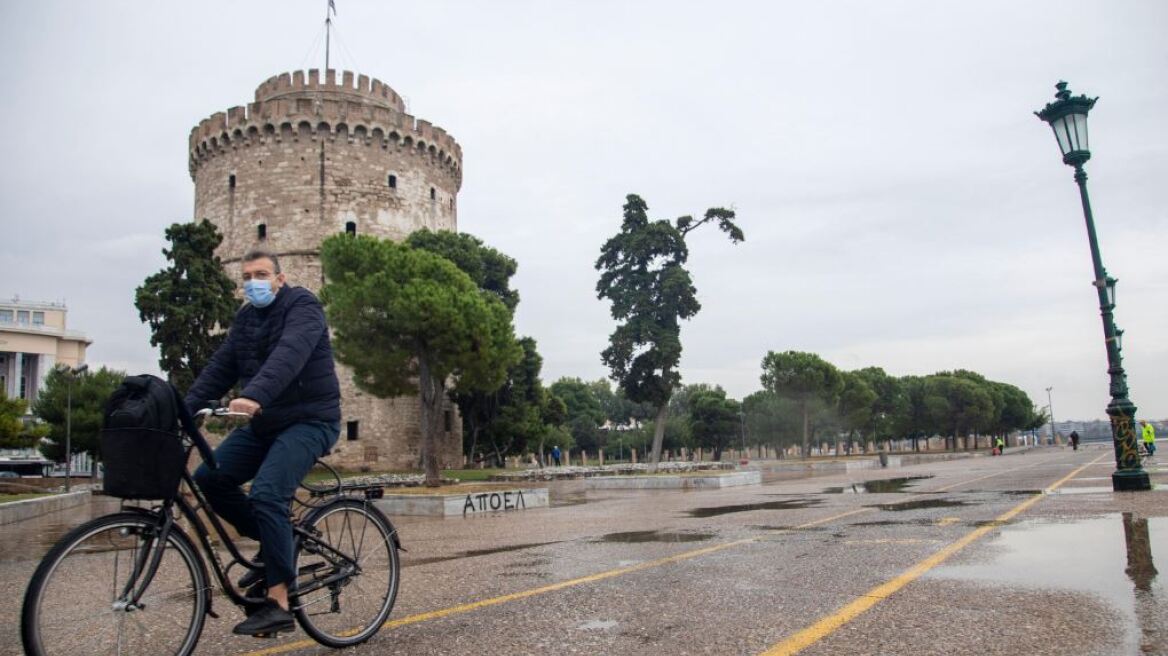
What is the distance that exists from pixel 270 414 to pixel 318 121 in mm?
41103

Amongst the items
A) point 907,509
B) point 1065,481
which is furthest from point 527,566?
point 1065,481

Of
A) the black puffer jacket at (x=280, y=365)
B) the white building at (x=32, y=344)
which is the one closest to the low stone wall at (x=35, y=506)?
the black puffer jacket at (x=280, y=365)

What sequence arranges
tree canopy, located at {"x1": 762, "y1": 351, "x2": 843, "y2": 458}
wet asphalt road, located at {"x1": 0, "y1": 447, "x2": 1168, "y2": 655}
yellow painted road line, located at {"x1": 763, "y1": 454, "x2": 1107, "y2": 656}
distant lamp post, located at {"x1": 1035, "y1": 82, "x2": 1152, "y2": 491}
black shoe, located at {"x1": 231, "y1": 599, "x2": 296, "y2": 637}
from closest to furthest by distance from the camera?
black shoe, located at {"x1": 231, "y1": 599, "x2": 296, "y2": 637}
yellow painted road line, located at {"x1": 763, "y1": 454, "x2": 1107, "y2": 656}
wet asphalt road, located at {"x1": 0, "y1": 447, "x2": 1168, "y2": 655}
distant lamp post, located at {"x1": 1035, "y1": 82, "x2": 1152, "y2": 491}
tree canopy, located at {"x1": 762, "y1": 351, "x2": 843, "y2": 458}

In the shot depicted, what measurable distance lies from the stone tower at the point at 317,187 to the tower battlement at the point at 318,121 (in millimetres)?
55

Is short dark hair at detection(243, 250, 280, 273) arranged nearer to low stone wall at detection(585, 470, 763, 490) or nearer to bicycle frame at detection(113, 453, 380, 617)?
bicycle frame at detection(113, 453, 380, 617)

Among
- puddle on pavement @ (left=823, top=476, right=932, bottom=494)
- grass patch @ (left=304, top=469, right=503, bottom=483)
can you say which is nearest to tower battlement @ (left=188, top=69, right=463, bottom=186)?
grass patch @ (left=304, top=469, right=503, bottom=483)

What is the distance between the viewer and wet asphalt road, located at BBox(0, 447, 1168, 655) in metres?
3.91

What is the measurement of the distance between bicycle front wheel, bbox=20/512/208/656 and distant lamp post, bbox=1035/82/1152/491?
1266 cm

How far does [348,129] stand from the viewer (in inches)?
1657

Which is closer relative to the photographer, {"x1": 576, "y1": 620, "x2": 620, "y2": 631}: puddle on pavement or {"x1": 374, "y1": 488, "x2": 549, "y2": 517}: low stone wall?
{"x1": 576, "y1": 620, "x2": 620, "y2": 631}: puddle on pavement

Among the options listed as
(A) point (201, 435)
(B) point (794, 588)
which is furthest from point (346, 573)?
(B) point (794, 588)

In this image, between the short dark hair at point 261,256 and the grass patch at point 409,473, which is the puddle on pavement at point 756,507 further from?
the grass patch at point 409,473

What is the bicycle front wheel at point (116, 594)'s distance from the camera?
3.15 m

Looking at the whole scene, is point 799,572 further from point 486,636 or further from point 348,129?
point 348,129
